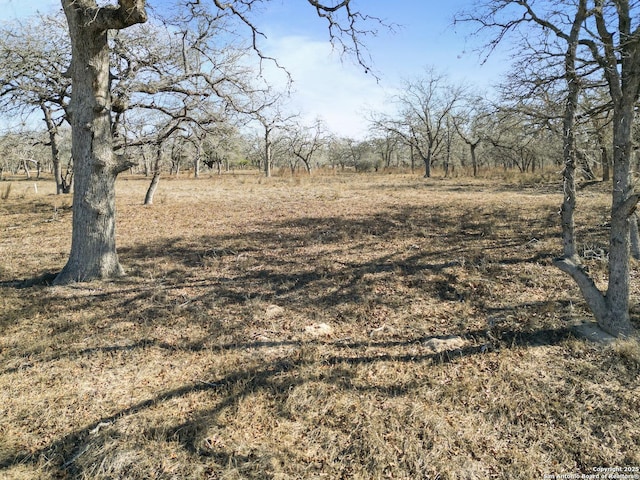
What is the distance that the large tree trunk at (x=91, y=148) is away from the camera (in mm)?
4609

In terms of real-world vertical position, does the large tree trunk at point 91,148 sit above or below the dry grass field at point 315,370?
above

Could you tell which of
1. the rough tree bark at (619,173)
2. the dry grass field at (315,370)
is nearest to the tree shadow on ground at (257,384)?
the dry grass field at (315,370)

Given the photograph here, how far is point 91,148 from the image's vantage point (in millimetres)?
4887

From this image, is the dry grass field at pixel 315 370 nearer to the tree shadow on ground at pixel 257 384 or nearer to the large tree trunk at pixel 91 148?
the tree shadow on ground at pixel 257 384

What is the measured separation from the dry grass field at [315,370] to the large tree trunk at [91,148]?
397mm

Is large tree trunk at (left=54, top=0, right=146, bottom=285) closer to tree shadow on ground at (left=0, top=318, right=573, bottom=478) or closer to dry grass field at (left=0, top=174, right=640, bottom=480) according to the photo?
dry grass field at (left=0, top=174, right=640, bottom=480)

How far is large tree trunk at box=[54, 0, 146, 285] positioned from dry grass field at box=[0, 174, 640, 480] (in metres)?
0.40

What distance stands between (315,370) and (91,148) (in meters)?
4.40

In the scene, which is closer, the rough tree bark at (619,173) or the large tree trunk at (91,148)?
the rough tree bark at (619,173)

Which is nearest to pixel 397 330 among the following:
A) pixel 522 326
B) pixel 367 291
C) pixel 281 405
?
→ pixel 367 291

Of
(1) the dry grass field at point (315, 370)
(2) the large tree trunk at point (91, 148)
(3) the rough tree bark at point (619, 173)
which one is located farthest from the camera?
(2) the large tree trunk at point (91, 148)

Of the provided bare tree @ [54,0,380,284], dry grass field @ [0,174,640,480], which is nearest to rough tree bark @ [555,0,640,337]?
dry grass field @ [0,174,640,480]

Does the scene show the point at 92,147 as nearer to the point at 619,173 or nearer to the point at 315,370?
the point at 315,370

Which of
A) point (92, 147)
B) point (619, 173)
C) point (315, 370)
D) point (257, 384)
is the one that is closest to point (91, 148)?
point (92, 147)
